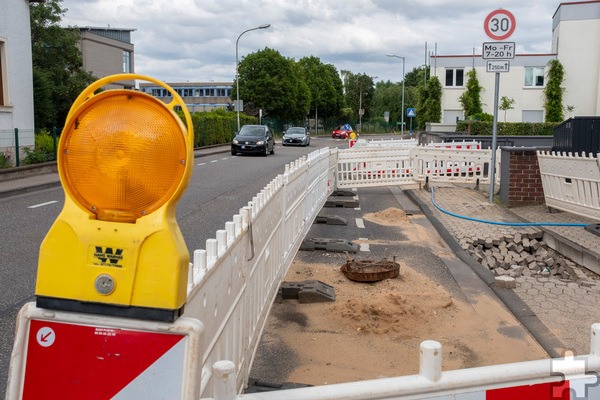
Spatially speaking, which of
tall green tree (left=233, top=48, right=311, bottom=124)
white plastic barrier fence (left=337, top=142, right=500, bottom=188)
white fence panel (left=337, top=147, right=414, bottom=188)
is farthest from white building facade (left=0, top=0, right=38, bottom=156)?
tall green tree (left=233, top=48, right=311, bottom=124)

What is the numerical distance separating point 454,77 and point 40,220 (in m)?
48.6

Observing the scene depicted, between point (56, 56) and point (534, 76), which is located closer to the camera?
point (56, 56)

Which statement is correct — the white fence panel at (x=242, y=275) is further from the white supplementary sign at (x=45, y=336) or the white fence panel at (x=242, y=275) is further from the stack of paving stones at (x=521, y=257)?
the stack of paving stones at (x=521, y=257)

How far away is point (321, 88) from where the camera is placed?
92.8 metres

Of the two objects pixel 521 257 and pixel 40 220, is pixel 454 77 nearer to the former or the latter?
pixel 521 257

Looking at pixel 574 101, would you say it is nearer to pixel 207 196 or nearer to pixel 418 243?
pixel 207 196

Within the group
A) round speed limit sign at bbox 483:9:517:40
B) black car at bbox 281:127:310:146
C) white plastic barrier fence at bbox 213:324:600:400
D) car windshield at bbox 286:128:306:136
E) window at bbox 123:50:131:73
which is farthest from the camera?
window at bbox 123:50:131:73

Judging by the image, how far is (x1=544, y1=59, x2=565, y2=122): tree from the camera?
50.1 metres

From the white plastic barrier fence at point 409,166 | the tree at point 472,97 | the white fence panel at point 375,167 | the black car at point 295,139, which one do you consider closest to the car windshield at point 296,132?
the black car at point 295,139

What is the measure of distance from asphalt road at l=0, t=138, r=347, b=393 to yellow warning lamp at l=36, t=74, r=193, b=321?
2.68 meters

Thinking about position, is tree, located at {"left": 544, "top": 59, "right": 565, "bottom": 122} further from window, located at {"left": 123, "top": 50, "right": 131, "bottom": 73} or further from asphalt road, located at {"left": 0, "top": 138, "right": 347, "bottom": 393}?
window, located at {"left": 123, "top": 50, "right": 131, "bottom": 73}

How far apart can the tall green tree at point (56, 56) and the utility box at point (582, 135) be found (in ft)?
84.5

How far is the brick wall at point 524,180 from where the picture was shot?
12414 mm

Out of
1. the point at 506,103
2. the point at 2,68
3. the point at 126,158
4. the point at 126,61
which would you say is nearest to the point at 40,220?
the point at 126,158
